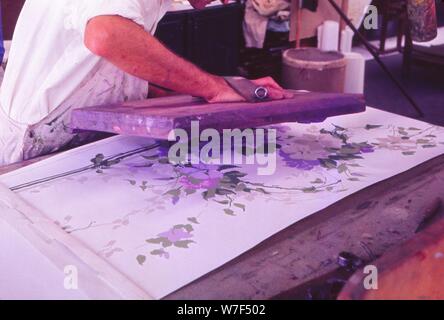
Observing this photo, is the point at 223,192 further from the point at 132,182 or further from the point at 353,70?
the point at 353,70

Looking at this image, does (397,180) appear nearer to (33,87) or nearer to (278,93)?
(278,93)

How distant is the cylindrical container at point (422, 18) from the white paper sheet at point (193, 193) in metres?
0.28

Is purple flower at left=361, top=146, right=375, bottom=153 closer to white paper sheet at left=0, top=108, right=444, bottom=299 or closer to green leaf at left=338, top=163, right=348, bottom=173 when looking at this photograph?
white paper sheet at left=0, top=108, right=444, bottom=299

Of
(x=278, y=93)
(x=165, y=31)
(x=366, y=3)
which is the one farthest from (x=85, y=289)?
Answer: (x=366, y=3)

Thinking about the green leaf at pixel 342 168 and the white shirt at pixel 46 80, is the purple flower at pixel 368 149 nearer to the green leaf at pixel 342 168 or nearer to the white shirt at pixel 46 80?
the green leaf at pixel 342 168

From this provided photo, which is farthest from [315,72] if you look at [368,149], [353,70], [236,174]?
[236,174]

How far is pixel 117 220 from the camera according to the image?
1088 mm

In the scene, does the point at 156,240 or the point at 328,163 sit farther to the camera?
the point at 328,163

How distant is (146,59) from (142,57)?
0.04 ft

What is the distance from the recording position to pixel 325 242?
1015mm

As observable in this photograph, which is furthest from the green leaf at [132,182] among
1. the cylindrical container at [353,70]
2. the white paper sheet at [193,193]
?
the cylindrical container at [353,70]

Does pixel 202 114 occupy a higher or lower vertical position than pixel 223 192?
higher

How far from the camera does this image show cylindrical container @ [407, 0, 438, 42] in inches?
60.2

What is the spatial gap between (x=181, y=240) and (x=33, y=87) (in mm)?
763
